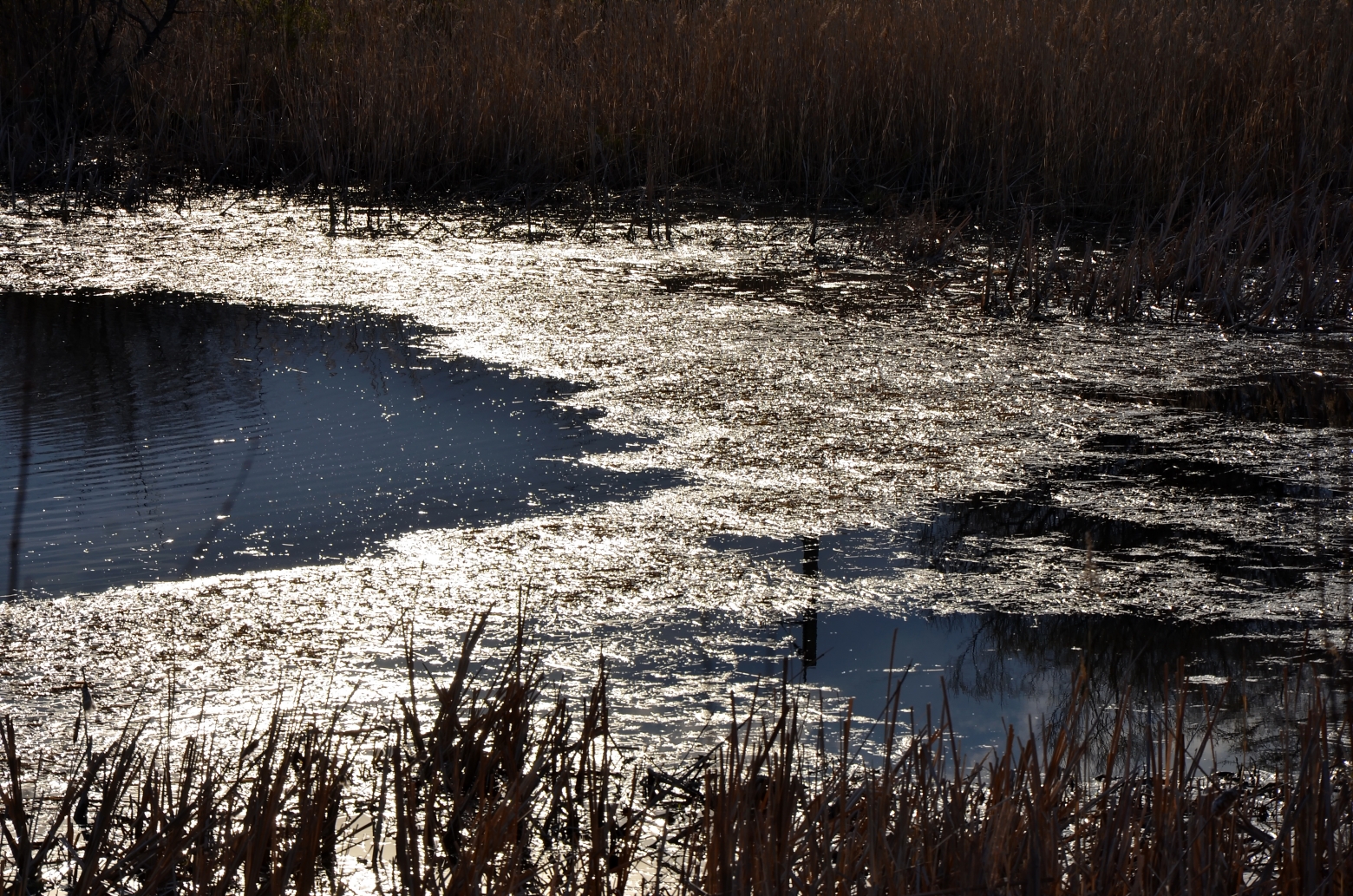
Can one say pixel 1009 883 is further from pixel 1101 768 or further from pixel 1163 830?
pixel 1101 768

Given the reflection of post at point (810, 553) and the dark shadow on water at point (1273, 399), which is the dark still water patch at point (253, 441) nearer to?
the reflection of post at point (810, 553)

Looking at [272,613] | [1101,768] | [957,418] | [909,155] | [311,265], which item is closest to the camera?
[1101,768]

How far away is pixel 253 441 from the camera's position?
3.56 meters

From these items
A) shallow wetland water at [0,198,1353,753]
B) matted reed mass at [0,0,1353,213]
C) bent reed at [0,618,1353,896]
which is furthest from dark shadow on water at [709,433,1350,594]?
matted reed mass at [0,0,1353,213]

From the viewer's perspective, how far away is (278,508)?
310 centimetres

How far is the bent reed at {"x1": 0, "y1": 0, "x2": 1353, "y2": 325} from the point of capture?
665 centimetres

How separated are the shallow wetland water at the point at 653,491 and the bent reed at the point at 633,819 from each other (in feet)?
0.65

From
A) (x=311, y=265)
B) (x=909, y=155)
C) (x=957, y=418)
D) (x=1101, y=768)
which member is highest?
(x=909, y=155)

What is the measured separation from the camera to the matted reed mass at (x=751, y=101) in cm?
670

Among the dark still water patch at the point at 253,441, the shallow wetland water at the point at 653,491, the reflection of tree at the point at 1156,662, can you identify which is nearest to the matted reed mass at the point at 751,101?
the shallow wetland water at the point at 653,491

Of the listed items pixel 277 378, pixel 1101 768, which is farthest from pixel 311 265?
pixel 1101 768

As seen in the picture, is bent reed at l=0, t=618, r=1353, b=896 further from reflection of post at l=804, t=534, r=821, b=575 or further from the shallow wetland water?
reflection of post at l=804, t=534, r=821, b=575

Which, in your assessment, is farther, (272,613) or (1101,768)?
(272,613)

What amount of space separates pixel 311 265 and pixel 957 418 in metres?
3.08
